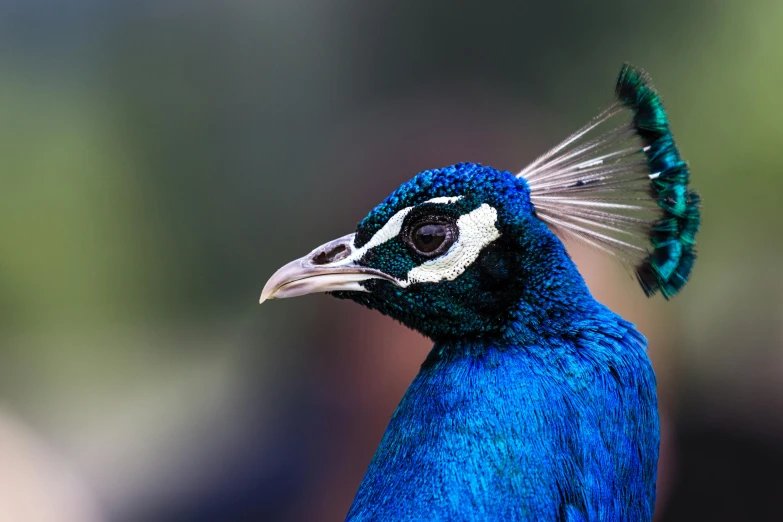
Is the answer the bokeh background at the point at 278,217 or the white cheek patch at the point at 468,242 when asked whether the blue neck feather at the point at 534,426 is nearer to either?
the white cheek patch at the point at 468,242

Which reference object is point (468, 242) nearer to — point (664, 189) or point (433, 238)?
point (433, 238)

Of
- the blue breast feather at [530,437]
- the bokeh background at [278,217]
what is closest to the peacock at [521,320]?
the blue breast feather at [530,437]

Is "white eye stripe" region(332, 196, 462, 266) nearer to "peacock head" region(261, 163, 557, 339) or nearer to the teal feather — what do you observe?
"peacock head" region(261, 163, 557, 339)

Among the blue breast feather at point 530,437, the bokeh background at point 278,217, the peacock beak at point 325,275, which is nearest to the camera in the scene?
the blue breast feather at point 530,437

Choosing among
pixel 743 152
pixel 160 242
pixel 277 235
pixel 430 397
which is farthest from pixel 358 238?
pixel 743 152

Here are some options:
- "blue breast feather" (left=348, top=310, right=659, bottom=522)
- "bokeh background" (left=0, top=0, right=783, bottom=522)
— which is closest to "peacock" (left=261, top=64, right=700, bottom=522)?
"blue breast feather" (left=348, top=310, right=659, bottom=522)

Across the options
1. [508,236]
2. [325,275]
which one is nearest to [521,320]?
[508,236]

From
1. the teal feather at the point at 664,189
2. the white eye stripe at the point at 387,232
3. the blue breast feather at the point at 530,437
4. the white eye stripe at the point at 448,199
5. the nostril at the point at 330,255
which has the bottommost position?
the blue breast feather at the point at 530,437

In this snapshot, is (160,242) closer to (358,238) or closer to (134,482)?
(134,482)
